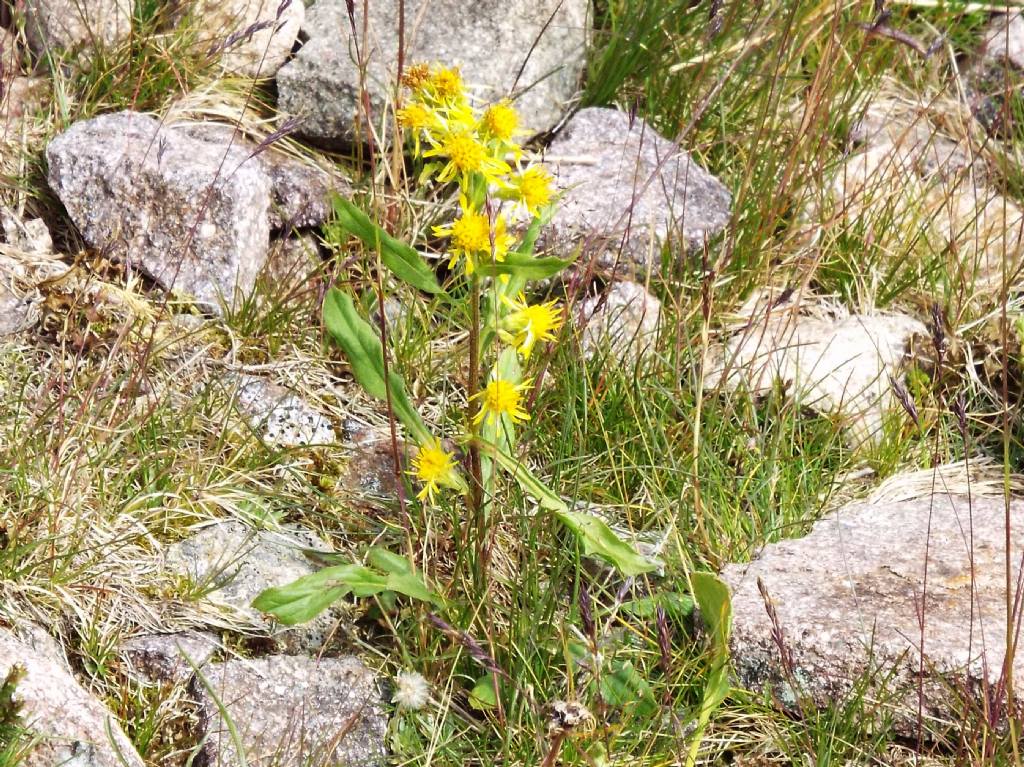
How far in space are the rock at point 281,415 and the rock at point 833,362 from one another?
0.92m

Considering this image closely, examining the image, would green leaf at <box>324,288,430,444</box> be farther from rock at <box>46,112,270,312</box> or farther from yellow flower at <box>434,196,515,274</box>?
rock at <box>46,112,270,312</box>

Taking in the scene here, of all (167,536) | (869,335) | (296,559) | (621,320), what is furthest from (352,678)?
(869,335)

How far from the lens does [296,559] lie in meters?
2.27

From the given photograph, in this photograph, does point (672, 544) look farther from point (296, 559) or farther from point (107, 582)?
point (107, 582)

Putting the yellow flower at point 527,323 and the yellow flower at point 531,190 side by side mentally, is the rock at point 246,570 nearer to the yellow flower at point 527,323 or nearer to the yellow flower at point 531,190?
the yellow flower at point 527,323

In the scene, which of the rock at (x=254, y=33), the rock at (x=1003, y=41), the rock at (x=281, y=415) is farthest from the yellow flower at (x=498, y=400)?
the rock at (x=1003, y=41)

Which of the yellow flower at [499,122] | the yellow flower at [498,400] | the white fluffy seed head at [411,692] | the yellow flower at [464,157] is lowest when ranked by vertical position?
the white fluffy seed head at [411,692]

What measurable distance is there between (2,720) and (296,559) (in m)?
0.75

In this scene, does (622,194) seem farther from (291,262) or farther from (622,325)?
(291,262)

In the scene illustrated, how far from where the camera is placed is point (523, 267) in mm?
1877

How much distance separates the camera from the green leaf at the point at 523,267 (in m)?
1.86

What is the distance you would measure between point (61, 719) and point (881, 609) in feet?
4.79

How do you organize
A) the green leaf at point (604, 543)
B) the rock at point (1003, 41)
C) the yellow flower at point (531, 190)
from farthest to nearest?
the rock at point (1003, 41), the green leaf at point (604, 543), the yellow flower at point (531, 190)

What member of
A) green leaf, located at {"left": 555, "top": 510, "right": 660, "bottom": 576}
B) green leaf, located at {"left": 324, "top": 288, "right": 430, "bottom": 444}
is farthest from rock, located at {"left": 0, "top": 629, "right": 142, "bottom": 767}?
green leaf, located at {"left": 555, "top": 510, "right": 660, "bottom": 576}
